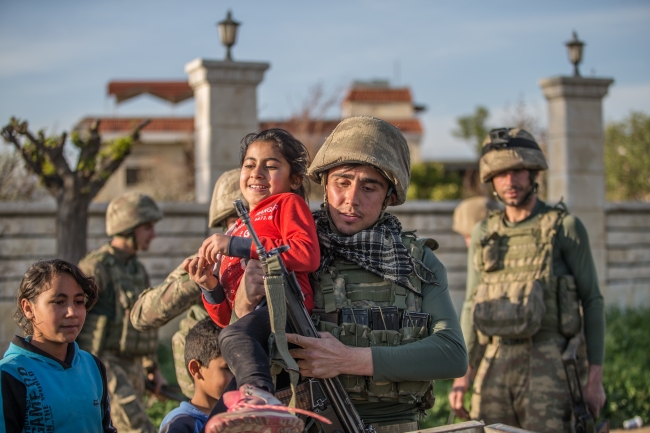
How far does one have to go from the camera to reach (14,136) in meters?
8.14

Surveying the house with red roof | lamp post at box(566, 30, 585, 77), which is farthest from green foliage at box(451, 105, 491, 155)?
lamp post at box(566, 30, 585, 77)

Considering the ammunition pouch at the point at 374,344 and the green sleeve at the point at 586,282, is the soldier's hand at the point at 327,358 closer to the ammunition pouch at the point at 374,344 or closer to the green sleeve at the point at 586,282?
the ammunition pouch at the point at 374,344

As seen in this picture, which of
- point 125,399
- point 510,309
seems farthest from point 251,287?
point 125,399

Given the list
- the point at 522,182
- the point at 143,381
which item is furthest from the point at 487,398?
the point at 143,381

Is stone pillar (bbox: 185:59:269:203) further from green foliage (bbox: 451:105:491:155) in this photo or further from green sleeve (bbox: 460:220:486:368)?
green foliage (bbox: 451:105:491:155)

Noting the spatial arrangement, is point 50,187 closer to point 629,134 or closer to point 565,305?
point 565,305

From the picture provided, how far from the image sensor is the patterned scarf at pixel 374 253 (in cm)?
290

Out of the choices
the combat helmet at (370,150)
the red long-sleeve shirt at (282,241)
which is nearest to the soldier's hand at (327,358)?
the red long-sleeve shirt at (282,241)

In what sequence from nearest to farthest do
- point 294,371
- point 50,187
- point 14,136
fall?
point 294,371
point 14,136
point 50,187

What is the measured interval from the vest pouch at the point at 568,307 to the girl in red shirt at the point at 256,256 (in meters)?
2.06

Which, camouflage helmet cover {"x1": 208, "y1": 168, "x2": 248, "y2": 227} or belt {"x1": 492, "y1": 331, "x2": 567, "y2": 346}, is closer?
camouflage helmet cover {"x1": 208, "y1": 168, "x2": 248, "y2": 227}

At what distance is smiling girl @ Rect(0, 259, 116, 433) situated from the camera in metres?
2.90

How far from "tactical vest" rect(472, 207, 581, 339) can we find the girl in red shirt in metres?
1.88

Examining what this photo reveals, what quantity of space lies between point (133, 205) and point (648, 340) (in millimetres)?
7731
